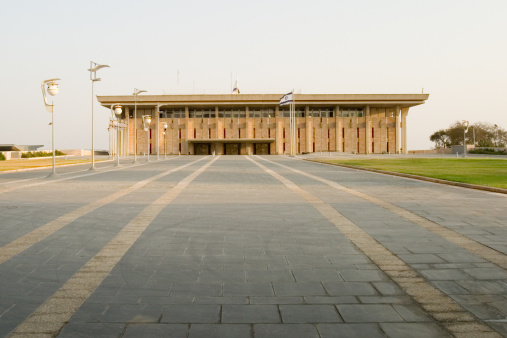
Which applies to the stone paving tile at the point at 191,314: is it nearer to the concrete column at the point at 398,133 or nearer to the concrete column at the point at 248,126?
the concrete column at the point at 248,126

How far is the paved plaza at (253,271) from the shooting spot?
150 inches

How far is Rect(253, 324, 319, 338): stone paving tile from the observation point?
357 centimetres

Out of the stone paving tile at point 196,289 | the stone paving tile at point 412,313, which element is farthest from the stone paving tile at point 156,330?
the stone paving tile at point 412,313

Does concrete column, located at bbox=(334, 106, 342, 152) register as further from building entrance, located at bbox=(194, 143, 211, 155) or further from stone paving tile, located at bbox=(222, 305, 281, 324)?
stone paving tile, located at bbox=(222, 305, 281, 324)

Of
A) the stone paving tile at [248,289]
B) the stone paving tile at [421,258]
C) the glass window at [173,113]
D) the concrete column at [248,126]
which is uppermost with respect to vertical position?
the glass window at [173,113]

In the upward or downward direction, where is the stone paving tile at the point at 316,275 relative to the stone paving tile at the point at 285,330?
upward

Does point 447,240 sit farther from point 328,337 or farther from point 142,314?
point 142,314

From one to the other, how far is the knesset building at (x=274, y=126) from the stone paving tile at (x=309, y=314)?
290 feet

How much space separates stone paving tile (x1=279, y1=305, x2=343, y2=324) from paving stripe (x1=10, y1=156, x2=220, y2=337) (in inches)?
72.0

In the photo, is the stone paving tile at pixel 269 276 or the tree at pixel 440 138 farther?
the tree at pixel 440 138

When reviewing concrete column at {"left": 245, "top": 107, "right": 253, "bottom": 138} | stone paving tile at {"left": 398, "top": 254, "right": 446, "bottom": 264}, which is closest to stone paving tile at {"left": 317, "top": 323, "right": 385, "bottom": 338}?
stone paving tile at {"left": 398, "top": 254, "right": 446, "bottom": 264}

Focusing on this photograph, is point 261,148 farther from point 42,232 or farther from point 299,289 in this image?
point 299,289

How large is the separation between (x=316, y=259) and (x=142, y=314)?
8.62 ft

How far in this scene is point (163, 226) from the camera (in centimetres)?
838
